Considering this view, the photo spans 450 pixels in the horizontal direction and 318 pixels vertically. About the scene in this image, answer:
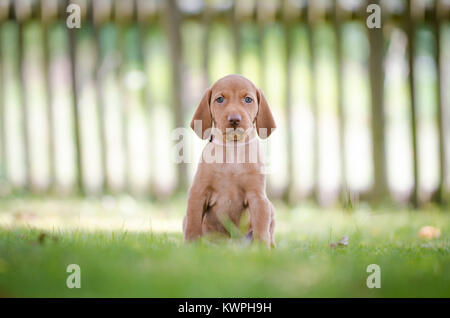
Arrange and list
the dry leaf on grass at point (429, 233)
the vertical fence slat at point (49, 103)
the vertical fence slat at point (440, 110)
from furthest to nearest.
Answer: the vertical fence slat at point (49, 103) → the vertical fence slat at point (440, 110) → the dry leaf on grass at point (429, 233)

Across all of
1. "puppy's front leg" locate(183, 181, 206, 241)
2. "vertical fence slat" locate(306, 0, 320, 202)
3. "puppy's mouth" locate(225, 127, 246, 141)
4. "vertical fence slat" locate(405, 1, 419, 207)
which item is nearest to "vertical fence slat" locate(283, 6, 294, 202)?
"vertical fence slat" locate(306, 0, 320, 202)

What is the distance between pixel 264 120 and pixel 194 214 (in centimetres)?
72

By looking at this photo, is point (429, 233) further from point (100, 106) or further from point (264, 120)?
point (100, 106)

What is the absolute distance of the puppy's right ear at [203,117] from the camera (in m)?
2.98

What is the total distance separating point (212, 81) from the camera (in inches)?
218

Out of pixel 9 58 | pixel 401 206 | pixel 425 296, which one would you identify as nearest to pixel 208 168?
pixel 425 296

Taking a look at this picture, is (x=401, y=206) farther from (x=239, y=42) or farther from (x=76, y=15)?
(x=76, y=15)

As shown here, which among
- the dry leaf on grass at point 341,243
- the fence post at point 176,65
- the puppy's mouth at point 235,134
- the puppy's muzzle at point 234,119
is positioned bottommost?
the dry leaf on grass at point 341,243

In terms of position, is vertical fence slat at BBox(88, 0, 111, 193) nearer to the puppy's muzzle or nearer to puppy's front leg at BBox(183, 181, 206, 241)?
puppy's front leg at BBox(183, 181, 206, 241)

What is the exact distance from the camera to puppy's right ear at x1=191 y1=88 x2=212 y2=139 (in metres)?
2.98

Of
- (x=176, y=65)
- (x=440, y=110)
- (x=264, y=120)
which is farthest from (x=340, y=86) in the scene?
(x=264, y=120)

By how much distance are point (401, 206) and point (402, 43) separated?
5.84 ft

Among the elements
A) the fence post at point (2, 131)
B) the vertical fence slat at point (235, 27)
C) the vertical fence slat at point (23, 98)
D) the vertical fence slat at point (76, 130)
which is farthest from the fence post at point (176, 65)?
the fence post at point (2, 131)

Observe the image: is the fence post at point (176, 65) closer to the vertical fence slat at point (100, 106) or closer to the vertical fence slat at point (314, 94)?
the vertical fence slat at point (100, 106)
